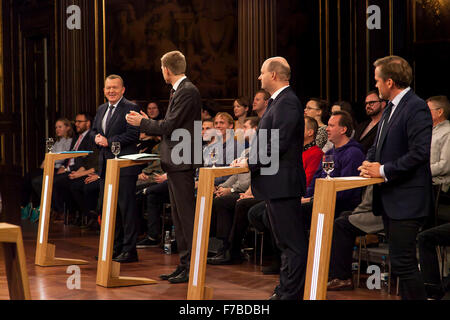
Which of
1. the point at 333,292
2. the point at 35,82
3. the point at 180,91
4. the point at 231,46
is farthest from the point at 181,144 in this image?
the point at 35,82

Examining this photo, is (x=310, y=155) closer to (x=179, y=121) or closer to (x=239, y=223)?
(x=239, y=223)

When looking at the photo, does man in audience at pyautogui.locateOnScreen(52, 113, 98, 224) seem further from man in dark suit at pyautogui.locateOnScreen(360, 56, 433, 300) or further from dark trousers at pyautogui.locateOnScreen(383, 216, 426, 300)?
dark trousers at pyautogui.locateOnScreen(383, 216, 426, 300)

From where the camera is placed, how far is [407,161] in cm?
350

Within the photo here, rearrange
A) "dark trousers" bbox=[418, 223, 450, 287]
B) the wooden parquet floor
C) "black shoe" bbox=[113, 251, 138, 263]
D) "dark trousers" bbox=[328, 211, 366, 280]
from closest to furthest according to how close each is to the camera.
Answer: "dark trousers" bbox=[418, 223, 450, 287] < the wooden parquet floor < "dark trousers" bbox=[328, 211, 366, 280] < "black shoe" bbox=[113, 251, 138, 263]

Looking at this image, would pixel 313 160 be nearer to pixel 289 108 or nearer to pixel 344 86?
pixel 289 108

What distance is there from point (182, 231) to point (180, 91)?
958mm

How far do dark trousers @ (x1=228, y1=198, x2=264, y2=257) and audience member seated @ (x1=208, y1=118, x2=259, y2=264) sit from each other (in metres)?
0.04

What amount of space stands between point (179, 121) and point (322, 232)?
69.6 inches

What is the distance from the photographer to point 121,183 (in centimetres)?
585

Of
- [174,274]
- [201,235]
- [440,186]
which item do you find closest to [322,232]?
[201,235]

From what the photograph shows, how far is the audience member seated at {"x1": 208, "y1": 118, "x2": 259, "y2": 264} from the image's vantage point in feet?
19.8

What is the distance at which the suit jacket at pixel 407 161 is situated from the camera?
11.5 ft

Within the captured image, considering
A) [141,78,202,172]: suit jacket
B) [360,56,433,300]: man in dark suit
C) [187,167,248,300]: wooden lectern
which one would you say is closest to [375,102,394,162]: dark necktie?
[360,56,433,300]: man in dark suit

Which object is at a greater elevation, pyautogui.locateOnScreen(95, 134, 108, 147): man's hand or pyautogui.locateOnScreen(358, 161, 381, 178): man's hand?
pyautogui.locateOnScreen(95, 134, 108, 147): man's hand
